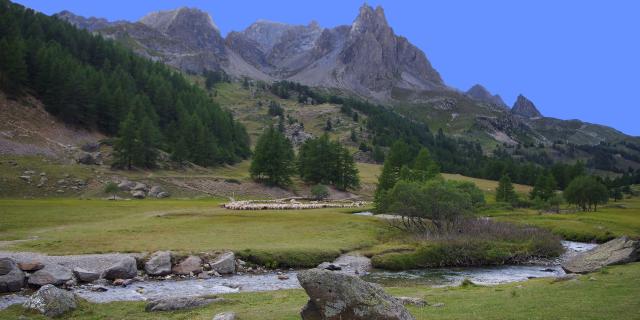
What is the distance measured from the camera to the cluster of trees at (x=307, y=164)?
393ft

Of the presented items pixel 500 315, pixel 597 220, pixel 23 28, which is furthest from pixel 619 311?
pixel 23 28

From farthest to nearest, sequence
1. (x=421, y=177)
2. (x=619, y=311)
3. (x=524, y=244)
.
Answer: (x=421, y=177), (x=524, y=244), (x=619, y=311)

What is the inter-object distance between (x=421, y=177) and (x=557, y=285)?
234ft

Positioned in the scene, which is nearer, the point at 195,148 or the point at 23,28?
the point at 195,148

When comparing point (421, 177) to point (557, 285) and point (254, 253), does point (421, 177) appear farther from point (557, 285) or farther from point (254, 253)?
point (557, 285)

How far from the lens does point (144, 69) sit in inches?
7470

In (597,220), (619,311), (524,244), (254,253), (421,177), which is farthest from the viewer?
(421,177)

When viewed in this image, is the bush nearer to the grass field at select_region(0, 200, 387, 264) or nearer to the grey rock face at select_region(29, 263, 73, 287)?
the grass field at select_region(0, 200, 387, 264)

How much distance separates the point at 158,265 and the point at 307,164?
8973 cm

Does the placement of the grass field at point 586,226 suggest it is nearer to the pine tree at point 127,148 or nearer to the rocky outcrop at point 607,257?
the rocky outcrop at point 607,257

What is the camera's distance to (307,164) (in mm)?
129000

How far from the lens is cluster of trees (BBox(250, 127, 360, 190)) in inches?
4712

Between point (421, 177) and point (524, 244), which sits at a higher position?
point (421, 177)

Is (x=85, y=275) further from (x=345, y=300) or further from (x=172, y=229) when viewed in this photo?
(x=345, y=300)
